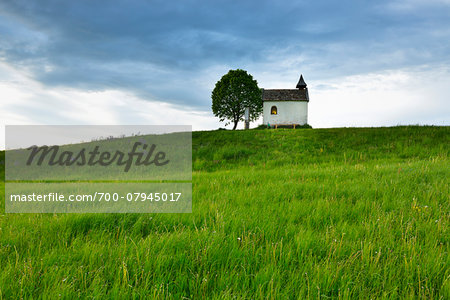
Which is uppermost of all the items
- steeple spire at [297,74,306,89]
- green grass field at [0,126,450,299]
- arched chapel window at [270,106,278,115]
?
steeple spire at [297,74,306,89]

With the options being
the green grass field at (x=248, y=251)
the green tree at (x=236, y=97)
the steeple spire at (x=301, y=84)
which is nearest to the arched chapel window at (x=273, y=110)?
the green tree at (x=236, y=97)

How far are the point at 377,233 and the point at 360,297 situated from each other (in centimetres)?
138

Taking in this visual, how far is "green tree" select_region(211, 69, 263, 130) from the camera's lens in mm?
45969

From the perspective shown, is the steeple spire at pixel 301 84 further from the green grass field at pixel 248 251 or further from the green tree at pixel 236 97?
the green grass field at pixel 248 251

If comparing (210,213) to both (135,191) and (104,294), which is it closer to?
(104,294)

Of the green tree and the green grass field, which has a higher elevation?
the green tree

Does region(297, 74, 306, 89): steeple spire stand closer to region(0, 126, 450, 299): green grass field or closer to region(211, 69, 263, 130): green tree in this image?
region(211, 69, 263, 130): green tree

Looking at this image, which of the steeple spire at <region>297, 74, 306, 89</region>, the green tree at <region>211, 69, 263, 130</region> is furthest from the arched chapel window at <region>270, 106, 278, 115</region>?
the steeple spire at <region>297, 74, 306, 89</region>

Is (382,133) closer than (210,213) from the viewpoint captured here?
No

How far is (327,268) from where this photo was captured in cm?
229

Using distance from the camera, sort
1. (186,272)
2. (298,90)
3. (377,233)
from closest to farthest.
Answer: (186,272), (377,233), (298,90)

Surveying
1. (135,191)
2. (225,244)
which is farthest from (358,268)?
(135,191)

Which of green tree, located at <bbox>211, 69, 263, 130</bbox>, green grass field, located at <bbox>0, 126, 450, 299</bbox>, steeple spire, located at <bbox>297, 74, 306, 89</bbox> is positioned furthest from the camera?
steeple spire, located at <bbox>297, 74, 306, 89</bbox>

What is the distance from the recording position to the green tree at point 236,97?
151 feet
